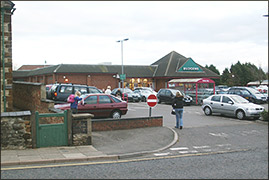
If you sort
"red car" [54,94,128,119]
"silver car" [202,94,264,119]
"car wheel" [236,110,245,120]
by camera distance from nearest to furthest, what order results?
"red car" [54,94,128,119] → "silver car" [202,94,264,119] → "car wheel" [236,110,245,120]

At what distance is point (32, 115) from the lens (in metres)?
9.43

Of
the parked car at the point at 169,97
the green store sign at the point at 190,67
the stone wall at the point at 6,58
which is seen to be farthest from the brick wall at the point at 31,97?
the green store sign at the point at 190,67

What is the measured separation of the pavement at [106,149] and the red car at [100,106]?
2.94 meters

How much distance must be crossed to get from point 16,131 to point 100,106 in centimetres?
632

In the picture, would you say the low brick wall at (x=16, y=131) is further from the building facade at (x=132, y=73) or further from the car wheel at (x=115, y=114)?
the building facade at (x=132, y=73)

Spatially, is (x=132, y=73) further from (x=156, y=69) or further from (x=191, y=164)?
(x=191, y=164)

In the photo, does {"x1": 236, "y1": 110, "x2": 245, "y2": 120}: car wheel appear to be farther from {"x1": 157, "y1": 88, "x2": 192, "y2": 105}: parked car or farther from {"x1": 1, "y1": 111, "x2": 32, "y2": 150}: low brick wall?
{"x1": 1, "y1": 111, "x2": 32, "y2": 150}: low brick wall

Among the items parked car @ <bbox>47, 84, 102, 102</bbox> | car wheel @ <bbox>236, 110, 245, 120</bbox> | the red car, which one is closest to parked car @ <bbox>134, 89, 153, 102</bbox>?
parked car @ <bbox>47, 84, 102, 102</bbox>

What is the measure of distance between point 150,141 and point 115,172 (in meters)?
3.97

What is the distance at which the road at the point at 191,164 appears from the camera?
6.87 m

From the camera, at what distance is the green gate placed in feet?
31.2

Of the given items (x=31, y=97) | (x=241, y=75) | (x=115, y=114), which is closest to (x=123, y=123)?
(x=115, y=114)

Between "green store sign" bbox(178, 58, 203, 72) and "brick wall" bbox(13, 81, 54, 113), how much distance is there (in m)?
30.5

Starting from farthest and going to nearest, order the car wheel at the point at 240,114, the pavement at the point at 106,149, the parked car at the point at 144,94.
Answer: the parked car at the point at 144,94, the car wheel at the point at 240,114, the pavement at the point at 106,149
